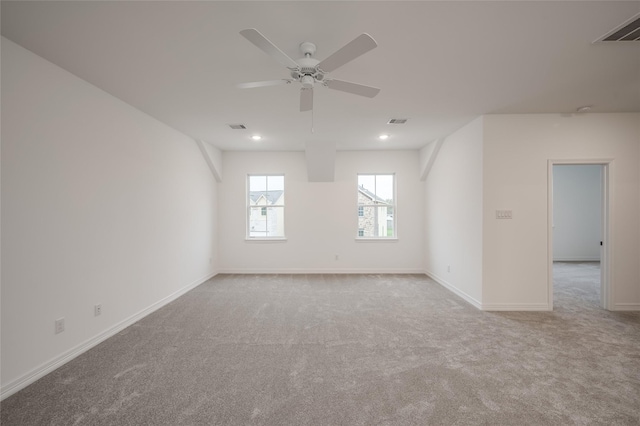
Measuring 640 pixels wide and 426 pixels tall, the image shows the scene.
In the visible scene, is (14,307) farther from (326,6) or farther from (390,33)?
(390,33)

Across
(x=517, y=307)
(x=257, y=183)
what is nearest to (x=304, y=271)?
(x=257, y=183)

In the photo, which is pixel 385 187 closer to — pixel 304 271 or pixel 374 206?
pixel 374 206

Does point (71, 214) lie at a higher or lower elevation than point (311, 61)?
lower

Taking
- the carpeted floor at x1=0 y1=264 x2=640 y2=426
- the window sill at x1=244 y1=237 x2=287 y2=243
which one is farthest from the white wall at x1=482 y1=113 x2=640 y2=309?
the window sill at x1=244 y1=237 x2=287 y2=243

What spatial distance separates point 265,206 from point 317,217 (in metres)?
1.17

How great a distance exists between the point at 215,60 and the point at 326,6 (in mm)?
1100

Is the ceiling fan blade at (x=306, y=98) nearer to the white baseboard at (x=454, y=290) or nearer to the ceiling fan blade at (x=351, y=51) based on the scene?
the ceiling fan blade at (x=351, y=51)

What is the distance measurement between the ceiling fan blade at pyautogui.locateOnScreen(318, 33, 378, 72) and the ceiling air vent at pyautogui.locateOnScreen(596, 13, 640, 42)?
1.77m

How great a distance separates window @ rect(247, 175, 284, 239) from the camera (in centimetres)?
614

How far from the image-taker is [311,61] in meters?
2.00

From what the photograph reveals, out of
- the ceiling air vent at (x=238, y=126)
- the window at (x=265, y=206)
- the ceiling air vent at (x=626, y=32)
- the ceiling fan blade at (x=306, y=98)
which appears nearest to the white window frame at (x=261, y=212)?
the window at (x=265, y=206)

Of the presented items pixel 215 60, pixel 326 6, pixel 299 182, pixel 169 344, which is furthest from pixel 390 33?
pixel 299 182

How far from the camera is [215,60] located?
7.67 feet

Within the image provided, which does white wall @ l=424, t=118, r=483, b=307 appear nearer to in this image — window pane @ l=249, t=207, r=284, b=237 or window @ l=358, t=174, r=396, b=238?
window @ l=358, t=174, r=396, b=238
